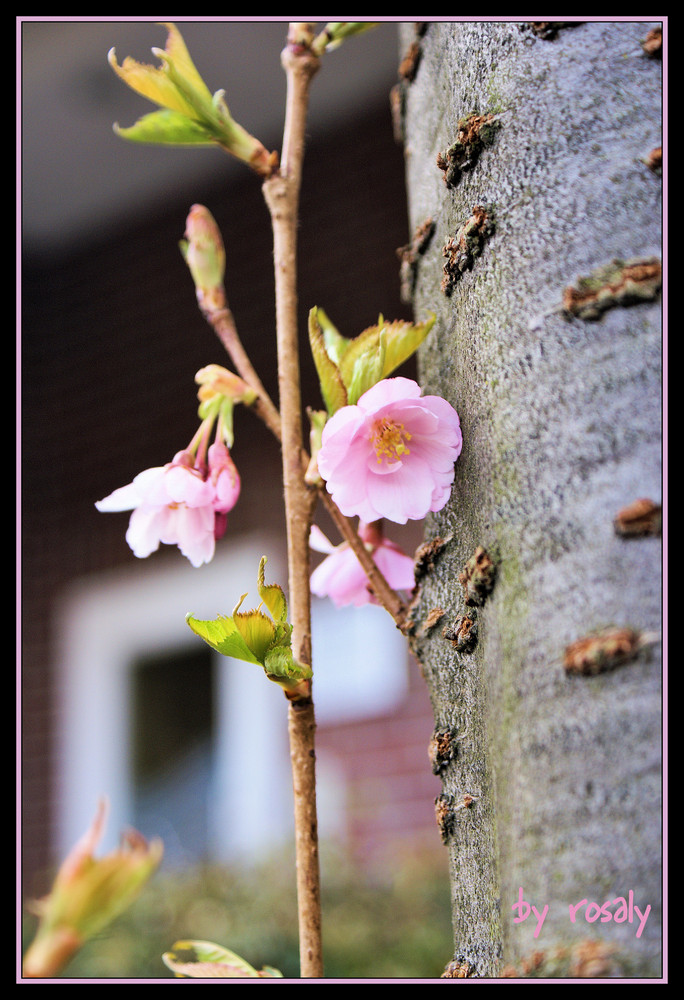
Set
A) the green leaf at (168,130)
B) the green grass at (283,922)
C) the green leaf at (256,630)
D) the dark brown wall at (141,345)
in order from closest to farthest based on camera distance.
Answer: the green leaf at (256,630) < the green leaf at (168,130) < the green grass at (283,922) < the dark brown wall at (141,345)

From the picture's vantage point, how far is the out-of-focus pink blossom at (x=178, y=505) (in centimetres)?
60

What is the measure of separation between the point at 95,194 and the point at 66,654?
1943 millimetres

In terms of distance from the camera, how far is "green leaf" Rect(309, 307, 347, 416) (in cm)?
49

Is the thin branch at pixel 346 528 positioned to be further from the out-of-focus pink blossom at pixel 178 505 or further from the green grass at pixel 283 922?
the green grass at pixel 283 922

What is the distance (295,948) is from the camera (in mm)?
1952

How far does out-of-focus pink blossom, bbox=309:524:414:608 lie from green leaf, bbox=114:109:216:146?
0.92 feet

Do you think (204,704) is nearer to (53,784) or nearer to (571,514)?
(53,784)

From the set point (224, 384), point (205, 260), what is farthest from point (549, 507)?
point (205, 260)

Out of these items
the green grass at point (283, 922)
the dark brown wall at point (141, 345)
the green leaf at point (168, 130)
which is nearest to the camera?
the green leaf at point (168, 130)

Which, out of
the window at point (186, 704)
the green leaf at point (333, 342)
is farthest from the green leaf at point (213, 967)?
the window at point (186, 704)

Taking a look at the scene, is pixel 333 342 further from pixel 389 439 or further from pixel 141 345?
pixel 141 345

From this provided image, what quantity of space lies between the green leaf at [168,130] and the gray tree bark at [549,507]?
17 centimetres

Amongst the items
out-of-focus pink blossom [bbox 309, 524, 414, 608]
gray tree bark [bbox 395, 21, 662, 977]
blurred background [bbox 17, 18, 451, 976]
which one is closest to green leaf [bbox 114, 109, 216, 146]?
gray tree bark [bbox 395, 21, 662, 977]

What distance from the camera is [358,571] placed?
2.19 ft
